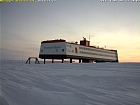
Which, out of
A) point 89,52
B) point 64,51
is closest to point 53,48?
point 64,51

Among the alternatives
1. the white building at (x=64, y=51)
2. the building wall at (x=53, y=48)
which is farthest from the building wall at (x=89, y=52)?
the building wall at (x=53, y=48)

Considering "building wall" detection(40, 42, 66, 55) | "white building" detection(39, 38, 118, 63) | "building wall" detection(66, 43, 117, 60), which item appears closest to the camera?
"building wall" detection(40, 42, 66, 55)

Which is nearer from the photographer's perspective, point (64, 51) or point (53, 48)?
point (64, 51)

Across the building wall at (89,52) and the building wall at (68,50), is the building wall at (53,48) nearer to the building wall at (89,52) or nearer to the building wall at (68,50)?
the building wall at (68,50)

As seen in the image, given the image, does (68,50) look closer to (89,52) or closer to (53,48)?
(53,48)

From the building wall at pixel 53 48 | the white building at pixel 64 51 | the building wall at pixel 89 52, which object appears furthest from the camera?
the building wall at pixel 89 52

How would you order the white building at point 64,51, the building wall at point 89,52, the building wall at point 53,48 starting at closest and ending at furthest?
the building wall at point 53,48, the white building at point 64,51, the building wall at point 89,52

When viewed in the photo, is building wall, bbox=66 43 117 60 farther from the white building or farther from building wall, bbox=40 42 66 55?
building wall, bbox=40 42 66 55

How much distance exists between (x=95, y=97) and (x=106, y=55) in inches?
1706

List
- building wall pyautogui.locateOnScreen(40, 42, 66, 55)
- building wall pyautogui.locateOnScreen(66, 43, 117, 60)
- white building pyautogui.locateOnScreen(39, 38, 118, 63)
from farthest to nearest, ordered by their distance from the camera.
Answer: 1. building wall pyautogui.locateOnScreen(66, 43, 117, 60)
2. white building pyautogui.locateOnScreen(39, 38, 118, 63)
3. building wall pyautogui.locateOnScreen(40, 42, 66, 55)

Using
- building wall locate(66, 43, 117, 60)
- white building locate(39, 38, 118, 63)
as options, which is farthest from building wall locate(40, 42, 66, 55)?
building wall locate(66, 43, 117, 60)

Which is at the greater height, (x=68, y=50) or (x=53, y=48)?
(x=53, y=48)

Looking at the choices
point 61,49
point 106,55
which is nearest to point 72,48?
point 61,49

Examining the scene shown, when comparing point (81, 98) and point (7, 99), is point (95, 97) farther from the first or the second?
point (7, 99)
